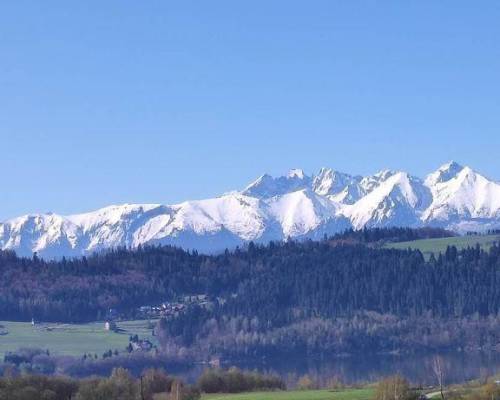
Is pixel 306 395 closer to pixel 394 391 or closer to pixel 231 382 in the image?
pixel 394 391

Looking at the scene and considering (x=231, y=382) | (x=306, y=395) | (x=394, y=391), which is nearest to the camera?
(x=394, y=391)

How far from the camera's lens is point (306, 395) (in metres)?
127

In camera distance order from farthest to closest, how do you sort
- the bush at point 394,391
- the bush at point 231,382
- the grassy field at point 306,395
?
the bush at point 231,382 < the grassy field at point 306,395 < the bush at point 394,391

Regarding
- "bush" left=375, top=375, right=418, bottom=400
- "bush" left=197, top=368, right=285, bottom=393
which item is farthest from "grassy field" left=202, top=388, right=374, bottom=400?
"bush" left=197, top=368, right=285, bottom=393

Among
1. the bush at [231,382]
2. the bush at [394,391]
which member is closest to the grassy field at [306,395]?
the bush at [394,391]

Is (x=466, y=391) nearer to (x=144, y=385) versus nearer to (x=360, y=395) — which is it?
(x=360, y=395)

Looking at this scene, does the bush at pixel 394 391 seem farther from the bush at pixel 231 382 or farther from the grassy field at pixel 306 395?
the bush at pixel 231 382

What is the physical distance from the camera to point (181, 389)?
127875 millimetres

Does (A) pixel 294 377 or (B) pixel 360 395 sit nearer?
(B) pixel 360 395

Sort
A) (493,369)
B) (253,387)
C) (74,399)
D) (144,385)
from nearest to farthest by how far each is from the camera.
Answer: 1. (74,399)
2. (144,385)
3. (253,387)
4. (493,369)

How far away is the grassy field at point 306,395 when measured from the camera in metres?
122

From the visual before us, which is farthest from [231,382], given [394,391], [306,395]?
[394,391]

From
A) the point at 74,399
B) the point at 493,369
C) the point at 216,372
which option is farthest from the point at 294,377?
the point at 74,399

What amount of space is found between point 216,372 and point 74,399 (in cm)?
3041
